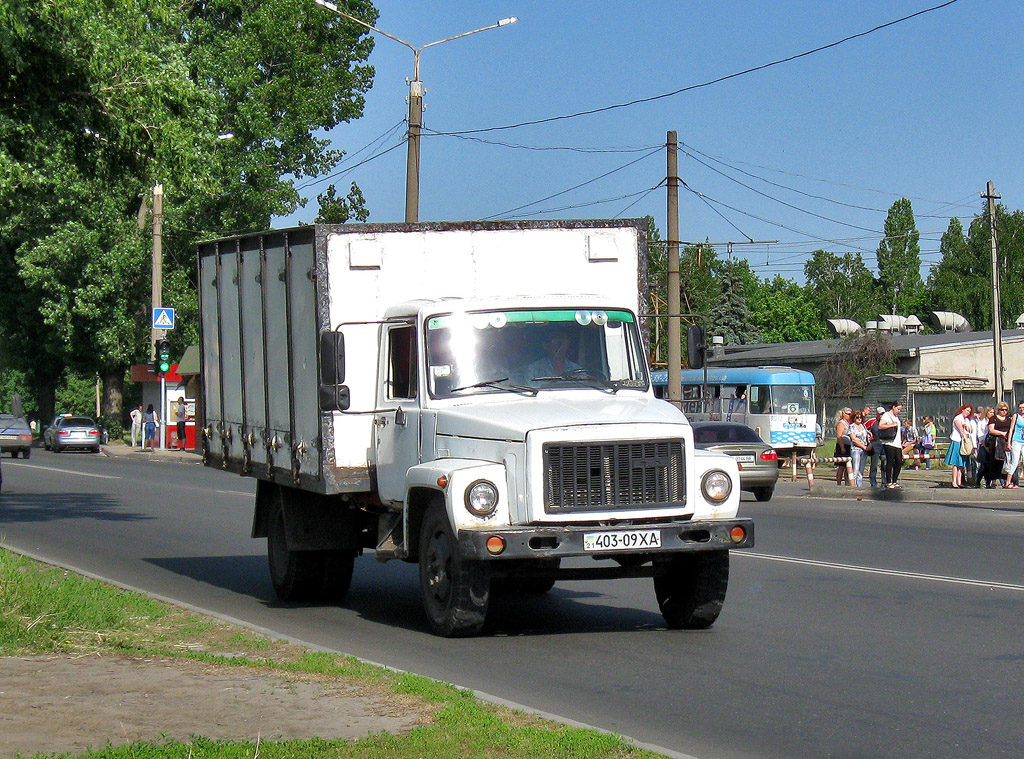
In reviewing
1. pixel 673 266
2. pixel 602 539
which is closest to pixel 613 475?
pixel 602 539

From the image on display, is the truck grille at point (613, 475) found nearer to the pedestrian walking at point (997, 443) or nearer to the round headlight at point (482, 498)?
the round headlight at point (482, 498)

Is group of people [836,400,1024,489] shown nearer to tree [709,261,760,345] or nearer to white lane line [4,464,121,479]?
white lane line [4,464,121,479]

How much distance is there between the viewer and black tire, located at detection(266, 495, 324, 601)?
482 inches

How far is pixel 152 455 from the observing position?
4900cm

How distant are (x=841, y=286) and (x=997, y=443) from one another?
287 feet

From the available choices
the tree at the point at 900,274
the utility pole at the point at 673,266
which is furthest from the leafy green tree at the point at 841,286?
the utility pole at the point at 673,266

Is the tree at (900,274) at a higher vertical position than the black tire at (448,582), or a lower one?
higher

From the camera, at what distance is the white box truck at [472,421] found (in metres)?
9.51

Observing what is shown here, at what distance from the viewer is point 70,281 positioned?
5578 cm

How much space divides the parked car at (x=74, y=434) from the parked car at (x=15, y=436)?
4.89 meters

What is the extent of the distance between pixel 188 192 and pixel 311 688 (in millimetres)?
12211

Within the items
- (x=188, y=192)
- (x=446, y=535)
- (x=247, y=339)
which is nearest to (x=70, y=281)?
(x=188, y=192)

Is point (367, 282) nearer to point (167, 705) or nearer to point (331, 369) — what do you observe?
point (331, 369)

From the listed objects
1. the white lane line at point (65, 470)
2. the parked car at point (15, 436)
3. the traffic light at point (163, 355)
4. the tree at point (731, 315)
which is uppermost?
the tree at point (731, 315)
